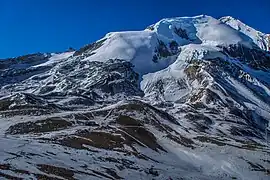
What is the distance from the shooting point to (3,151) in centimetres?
8119

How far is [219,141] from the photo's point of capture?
174 meters

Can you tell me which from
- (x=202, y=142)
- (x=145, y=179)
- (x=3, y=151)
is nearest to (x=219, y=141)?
(x=202, y=142)

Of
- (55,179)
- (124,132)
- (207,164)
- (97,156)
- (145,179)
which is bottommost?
(55,179)

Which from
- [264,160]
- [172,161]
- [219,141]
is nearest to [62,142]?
[172,161]

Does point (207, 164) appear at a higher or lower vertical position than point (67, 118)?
lower

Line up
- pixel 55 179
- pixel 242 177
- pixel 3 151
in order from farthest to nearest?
pixel 242 177 < pixel 3 151 < pixel 55 179

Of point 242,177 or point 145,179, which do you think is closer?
point 145,179

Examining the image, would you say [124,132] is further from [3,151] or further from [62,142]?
[3,151]

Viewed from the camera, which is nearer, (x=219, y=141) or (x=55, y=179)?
(x=55, y=179)

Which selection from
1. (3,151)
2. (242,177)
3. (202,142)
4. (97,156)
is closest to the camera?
(3,151)

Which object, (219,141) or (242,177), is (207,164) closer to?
(242,177)

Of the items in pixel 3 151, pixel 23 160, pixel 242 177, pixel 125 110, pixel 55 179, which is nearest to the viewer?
pixel 55 179

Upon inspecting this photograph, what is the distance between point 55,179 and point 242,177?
2539 inches

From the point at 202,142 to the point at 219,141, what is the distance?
11530 millimetres
